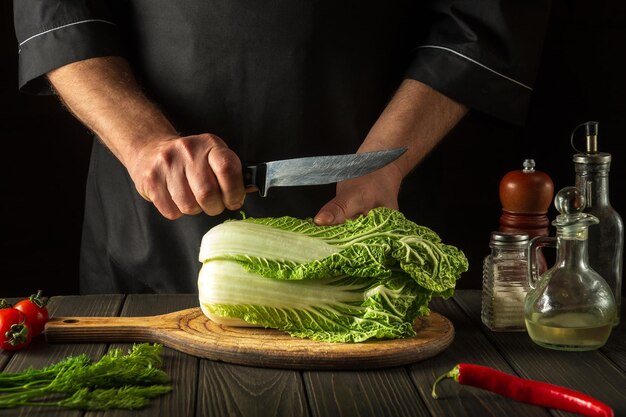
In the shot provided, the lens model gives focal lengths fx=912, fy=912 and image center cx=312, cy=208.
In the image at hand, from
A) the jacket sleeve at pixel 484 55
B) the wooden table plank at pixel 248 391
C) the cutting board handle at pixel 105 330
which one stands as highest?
the jacket sleeve at pixel 484 55

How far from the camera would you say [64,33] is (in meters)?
2.39

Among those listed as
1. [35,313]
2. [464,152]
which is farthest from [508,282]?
[464,152]

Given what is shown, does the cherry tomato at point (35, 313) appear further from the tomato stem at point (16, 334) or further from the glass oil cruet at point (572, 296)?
the glass oil cruet at point (572, 296)

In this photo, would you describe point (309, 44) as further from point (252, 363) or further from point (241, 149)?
point (252, 363)

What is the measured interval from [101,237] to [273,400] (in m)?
1.40

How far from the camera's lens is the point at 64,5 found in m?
2.39

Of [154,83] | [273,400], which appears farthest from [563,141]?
[273,400]

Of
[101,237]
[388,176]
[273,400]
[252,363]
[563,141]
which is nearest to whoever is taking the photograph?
[273,400]

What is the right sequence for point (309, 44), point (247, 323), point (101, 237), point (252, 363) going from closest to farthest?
point (252, 363), point (247, 323), point (309, 44), point (101, 237)

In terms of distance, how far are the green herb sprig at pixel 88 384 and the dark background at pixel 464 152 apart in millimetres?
1744

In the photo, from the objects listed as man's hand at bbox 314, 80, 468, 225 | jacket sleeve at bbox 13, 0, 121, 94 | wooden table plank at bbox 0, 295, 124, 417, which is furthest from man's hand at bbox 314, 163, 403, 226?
jacket sleeve at bbox 13, 0, 121, 94

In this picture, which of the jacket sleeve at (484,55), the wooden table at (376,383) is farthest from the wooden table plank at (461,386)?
the jacket sleeve at (484,55)

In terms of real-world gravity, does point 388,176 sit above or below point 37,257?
above

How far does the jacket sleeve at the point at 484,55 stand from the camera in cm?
247
